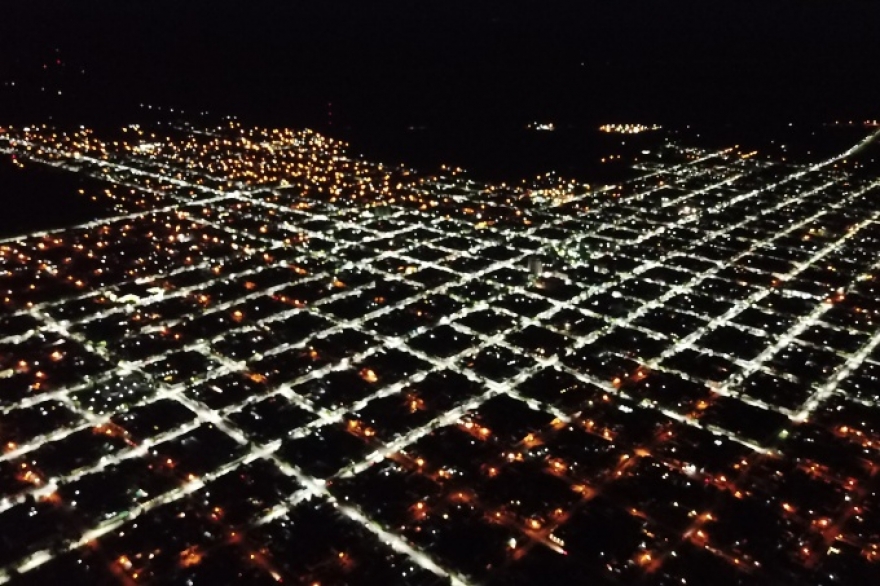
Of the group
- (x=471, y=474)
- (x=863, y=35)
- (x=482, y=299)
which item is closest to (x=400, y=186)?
(x=482, y=299)

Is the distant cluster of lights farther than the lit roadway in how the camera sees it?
Yes

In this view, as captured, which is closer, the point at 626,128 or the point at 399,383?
the point at 399,383

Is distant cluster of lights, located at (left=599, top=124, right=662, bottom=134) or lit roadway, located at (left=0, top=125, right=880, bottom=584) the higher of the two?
distant cluster of lights, located at (left=599, top=124, right=662, bottom=134)

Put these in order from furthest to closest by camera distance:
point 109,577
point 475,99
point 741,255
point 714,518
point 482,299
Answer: point 475,99
point 741,255
point 482,299
point 714,518
point 109,577

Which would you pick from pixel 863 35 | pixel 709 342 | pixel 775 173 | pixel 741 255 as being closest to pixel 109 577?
pixel 709 342

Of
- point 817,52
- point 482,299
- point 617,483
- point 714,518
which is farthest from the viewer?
point 817,52

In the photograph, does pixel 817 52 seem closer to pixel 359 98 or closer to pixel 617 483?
pixel 359 98

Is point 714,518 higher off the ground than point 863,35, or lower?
lower

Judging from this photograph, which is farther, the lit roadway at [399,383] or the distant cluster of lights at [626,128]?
the distant cluster of lights at [626,128]

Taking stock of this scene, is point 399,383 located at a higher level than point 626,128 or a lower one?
lower

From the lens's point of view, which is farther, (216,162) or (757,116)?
(757,116)

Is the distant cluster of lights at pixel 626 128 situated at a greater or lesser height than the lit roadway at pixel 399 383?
greater
